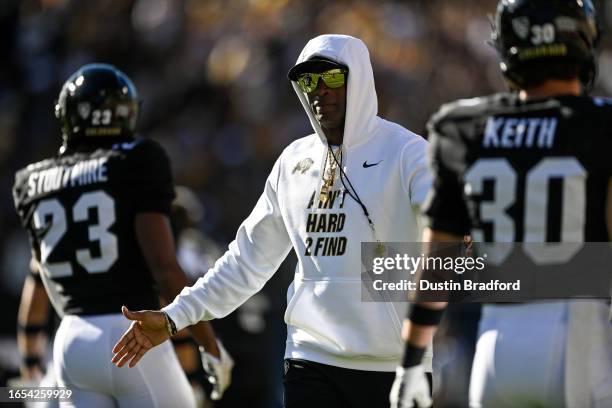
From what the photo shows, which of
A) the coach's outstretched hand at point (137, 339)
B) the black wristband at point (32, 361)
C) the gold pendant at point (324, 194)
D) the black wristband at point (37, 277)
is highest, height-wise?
the gold pendant at point (324, 194)

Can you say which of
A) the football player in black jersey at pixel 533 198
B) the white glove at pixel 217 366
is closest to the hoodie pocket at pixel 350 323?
the football player in black jersey at pixel 533 198

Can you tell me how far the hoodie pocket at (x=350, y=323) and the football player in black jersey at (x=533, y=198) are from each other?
0.82 m

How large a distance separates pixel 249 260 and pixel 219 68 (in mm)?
8740

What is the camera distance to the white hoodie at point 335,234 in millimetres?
4898

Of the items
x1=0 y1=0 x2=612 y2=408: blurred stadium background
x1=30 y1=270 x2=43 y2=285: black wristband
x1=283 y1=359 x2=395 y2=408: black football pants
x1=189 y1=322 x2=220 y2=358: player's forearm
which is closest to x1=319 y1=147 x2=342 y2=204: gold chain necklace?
x1=283 y1=359 x2=395 y2=408: black football pants

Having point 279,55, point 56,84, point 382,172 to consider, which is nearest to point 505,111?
point 382,172

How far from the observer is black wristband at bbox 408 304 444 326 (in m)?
4.02

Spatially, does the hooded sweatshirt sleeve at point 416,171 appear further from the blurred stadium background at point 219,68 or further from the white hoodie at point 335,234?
the blurred stadium background at point 219,68

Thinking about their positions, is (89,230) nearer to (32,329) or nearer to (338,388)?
(32,329)

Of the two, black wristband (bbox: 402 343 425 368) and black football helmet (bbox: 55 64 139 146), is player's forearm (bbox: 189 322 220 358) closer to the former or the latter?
black football helmet (bbox: 55 64 139 146)

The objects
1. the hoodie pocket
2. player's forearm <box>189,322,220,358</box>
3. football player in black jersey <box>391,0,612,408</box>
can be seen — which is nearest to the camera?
football player in black jersey <box>391,0,612,408</box>

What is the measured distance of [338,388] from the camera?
16.3 feet

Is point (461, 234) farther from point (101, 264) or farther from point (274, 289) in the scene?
point (274, 289)

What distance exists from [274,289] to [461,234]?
6.36m
